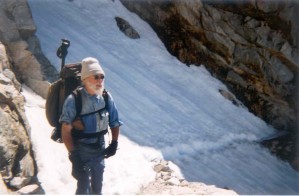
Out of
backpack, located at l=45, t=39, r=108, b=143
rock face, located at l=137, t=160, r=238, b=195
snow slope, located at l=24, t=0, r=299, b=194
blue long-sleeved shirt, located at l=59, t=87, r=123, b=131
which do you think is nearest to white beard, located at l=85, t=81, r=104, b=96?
blue long-sleeved shirt, located at l=59, t=87, r=123, b=131

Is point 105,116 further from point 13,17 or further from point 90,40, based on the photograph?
point 90,40

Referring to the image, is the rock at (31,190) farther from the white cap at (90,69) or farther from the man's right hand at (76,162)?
the white cap at (90,69)

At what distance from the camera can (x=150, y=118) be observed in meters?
14.9

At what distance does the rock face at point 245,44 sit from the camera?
63.6 feet

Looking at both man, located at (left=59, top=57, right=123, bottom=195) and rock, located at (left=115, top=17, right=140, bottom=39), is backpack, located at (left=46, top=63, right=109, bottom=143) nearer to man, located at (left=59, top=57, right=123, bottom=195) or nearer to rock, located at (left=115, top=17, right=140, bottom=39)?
man, located at (left=59, top=57, right=123, bottom=195)

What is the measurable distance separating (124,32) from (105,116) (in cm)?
1576

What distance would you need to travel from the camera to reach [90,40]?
18.8 m

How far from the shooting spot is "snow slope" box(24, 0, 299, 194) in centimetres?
995

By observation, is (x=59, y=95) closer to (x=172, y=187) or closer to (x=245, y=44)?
(x=172, y=187)

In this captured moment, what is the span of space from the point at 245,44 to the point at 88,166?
16624mm

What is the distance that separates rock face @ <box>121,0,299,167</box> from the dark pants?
15318mm

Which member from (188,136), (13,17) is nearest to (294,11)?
(188,136)

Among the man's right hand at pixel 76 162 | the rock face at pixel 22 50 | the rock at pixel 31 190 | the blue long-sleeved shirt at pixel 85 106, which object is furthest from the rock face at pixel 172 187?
the rock face at pixel 22 50

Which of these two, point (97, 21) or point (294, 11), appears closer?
point (294, 11)
